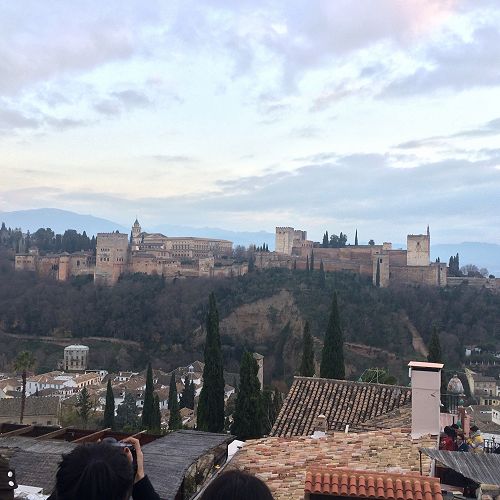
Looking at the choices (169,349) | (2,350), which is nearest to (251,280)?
(169,349)

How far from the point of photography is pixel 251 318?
53594mm

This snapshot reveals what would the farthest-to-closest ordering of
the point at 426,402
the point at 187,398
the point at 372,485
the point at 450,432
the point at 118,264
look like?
the point at 118,264 → the point at 187,398 → the point at 450,432 → the point at 426,402 → the point at 372,485

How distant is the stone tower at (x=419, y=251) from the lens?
227 feet

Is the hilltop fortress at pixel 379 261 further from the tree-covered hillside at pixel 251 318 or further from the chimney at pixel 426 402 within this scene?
the chimney at pixel 426 402

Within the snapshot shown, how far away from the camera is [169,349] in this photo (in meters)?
50.8

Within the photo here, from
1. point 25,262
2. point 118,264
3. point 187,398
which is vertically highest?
point 118,264

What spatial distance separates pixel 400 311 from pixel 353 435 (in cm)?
4667

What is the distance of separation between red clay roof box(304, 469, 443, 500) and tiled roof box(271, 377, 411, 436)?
4386 mm

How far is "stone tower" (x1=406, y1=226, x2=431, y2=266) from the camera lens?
6931 centimetres

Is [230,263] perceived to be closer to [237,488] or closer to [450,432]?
[450,432]

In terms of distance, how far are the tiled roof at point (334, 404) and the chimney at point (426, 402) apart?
6.37 ft

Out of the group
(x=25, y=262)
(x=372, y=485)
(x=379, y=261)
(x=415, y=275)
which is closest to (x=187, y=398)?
(x=372, y=485)

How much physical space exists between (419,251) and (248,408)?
2253 inches

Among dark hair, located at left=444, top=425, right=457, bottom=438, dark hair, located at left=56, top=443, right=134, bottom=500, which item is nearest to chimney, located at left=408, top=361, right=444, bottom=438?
dark hair, located at left=444, top=425, right=457, bottom=438
